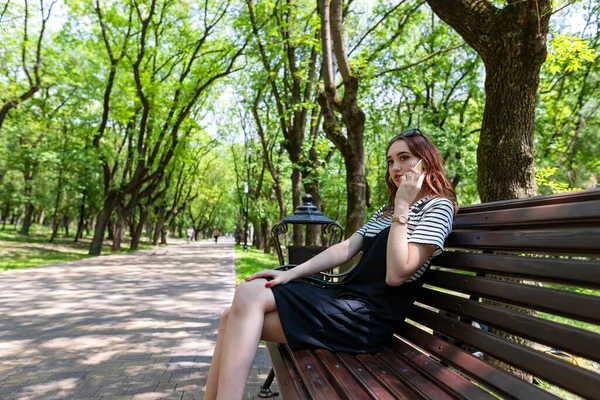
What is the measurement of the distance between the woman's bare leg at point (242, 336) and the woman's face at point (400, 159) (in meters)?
0.96

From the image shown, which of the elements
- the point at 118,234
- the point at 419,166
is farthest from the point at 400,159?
the point at 118,234

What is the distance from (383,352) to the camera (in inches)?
84.0

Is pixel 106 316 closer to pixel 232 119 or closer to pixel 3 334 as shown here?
pixel 3 334

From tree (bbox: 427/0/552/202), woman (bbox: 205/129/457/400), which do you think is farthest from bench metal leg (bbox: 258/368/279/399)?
tree (bbox: 427/0/552/202)

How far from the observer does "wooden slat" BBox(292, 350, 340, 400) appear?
61.3 inches

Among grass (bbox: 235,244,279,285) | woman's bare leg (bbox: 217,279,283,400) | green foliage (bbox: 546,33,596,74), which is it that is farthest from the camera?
grass (bbox: 235,244,279,285)

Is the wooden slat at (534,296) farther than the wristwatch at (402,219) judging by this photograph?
No

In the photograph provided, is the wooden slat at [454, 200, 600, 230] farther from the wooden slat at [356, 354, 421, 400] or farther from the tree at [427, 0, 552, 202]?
the tree at [427, 0, 552, 202]

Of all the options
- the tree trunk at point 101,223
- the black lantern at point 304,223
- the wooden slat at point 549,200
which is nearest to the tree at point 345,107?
the black lantern at point 304,223

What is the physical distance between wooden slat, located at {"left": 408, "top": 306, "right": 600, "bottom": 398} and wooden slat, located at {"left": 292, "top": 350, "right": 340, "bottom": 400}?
609 mm

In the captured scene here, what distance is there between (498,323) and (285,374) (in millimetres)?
915

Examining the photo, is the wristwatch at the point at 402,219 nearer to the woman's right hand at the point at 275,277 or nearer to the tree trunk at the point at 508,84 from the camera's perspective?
the woman's right hand at the point at 275,277

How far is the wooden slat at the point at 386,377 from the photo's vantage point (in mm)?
1553

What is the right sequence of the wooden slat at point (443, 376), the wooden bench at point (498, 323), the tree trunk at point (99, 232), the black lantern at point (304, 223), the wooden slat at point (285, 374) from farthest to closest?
1. the tree trunk at point (99, 232)
2. the black lantern at point (304, 223)
3. the wooden slat at point (285, 374)
4. the wooden slat at point (443, 376)
5. the wooden bench at point (498, 323)
